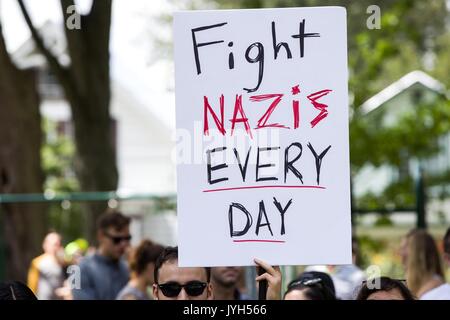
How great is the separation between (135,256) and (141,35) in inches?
1285

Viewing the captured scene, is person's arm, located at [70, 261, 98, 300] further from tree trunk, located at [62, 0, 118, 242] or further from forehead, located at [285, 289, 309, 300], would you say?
tree trunk, located at [62, 0, 118, 242]

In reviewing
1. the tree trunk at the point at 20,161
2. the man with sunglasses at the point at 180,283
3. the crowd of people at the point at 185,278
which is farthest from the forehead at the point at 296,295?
the tree trunk at the point at 20,161

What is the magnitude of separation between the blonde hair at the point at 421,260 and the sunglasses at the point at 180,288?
270 centimetres

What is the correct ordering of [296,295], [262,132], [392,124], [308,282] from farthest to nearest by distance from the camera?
[392,124] < [308,282] < [296,295] < [262,132]

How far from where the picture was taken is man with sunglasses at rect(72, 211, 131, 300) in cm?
832

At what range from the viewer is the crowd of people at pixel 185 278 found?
4910 mm

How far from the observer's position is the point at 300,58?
4531 mm

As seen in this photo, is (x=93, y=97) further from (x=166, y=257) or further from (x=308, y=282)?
(x=166, y=257)

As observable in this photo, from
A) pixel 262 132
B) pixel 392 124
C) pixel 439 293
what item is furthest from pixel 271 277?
pixel 392 124

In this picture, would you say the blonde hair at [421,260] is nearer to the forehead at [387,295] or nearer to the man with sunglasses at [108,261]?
the man with sunglasses at [108,261]

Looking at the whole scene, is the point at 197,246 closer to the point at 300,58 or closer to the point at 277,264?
the point at 277,264

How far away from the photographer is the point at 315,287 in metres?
5.69

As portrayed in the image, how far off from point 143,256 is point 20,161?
5968mm

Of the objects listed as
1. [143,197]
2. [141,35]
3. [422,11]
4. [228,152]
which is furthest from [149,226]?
[422,11]
